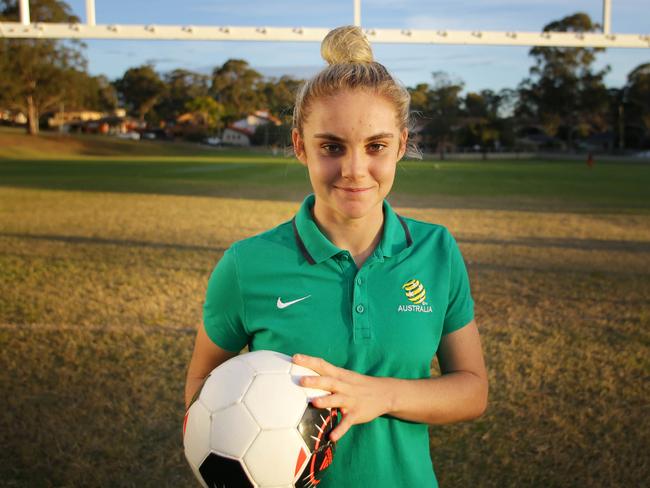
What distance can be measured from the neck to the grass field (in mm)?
1984

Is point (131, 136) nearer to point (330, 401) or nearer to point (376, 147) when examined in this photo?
point (376, 147)

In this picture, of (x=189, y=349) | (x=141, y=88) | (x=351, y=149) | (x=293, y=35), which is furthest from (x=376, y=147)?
(x=141, y=88)

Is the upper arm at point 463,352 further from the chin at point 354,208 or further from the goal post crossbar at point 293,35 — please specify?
the goal post crossbar at point 293,35

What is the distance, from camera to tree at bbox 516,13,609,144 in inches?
2948

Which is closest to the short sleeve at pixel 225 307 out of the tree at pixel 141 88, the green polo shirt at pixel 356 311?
the green polo shirt at pixel 356 311

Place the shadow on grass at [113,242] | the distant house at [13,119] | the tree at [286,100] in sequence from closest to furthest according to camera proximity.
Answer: the tree at [286,100] → the shadow on grass at [113,242] → the distant house at [13,119]

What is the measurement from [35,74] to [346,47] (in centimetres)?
6779

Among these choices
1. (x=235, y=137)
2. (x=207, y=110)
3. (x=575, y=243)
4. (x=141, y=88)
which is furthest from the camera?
(x=141, y=88)

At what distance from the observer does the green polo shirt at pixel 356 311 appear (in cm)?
169

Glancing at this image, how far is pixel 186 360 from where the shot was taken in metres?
4.87

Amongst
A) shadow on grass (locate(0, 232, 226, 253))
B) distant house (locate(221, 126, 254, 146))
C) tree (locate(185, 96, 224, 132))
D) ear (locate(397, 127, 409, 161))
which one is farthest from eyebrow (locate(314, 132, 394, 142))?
tree (locate(185, 96, 224, 132))

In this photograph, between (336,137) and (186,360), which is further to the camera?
(186,360)

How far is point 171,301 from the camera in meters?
6.51

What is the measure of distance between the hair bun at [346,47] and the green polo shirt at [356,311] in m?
0.47
